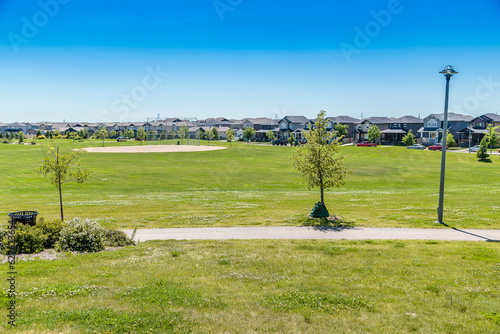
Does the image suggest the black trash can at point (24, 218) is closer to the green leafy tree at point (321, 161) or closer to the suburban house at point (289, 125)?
the green leafy tree at point (321, 161)

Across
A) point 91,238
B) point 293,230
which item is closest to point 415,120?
point 293,230

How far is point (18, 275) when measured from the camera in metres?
9.69

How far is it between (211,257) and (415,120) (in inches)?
4471

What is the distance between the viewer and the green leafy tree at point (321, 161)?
19.5 meters

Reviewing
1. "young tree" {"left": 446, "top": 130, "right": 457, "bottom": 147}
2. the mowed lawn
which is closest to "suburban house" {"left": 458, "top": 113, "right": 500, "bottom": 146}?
"young tree" {"left": 446, "top": 130, "right": 457, "bottom": 147}

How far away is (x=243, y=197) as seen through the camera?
2805 cm

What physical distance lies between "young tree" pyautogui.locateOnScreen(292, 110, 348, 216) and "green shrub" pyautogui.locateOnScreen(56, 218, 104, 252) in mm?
10916

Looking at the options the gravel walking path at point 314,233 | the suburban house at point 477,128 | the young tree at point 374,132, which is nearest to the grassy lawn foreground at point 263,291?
the gravel walking path at point 314,233

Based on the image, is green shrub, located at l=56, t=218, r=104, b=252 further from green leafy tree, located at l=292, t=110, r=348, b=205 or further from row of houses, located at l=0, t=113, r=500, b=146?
row of houses, located at l=0, t=113, r=500, b=146

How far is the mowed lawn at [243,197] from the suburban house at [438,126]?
55.4 metres

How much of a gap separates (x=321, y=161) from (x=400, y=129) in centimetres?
10310

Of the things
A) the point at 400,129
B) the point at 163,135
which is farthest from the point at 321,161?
the point at 163,135

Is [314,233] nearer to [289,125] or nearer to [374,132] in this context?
[374,132]

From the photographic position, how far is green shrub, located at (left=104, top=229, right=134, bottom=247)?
14.0 m
